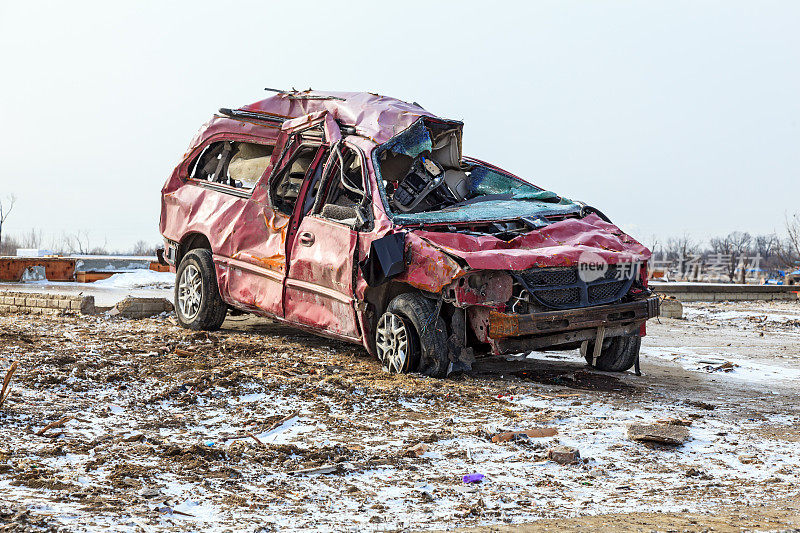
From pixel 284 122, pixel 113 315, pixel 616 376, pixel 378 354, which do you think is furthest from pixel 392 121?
pixel 113 315

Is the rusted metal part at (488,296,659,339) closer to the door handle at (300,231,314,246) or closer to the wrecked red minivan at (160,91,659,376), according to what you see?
the wrecked red minivan at (160,91,659,376)

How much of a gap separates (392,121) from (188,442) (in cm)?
415

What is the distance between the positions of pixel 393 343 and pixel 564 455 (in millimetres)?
2611

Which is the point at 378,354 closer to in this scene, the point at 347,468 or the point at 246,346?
the point at 246,346

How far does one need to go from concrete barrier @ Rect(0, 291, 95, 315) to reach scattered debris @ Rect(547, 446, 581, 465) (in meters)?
8.79

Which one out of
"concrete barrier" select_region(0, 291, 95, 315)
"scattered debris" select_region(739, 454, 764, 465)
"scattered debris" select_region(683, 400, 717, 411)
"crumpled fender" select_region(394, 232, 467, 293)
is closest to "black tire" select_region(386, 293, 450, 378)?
"crumpled fender" select_region(394, 232, 467, 293)

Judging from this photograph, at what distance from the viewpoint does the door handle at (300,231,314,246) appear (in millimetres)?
7805

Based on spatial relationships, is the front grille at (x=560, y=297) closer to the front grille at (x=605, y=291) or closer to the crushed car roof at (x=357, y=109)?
the front grille at (x=605, y=291)

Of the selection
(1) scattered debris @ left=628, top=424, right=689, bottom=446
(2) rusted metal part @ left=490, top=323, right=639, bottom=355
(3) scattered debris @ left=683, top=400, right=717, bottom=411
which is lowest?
(1) scattered debris @ left=628, top=424, right=689, bottom=446

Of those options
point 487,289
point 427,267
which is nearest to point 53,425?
point 427,267

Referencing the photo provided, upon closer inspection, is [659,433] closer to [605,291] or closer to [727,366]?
[605,291]

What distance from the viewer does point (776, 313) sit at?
18.4 metres

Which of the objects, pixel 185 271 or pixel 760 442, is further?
pixel 185 271

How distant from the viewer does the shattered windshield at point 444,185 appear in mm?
7539
